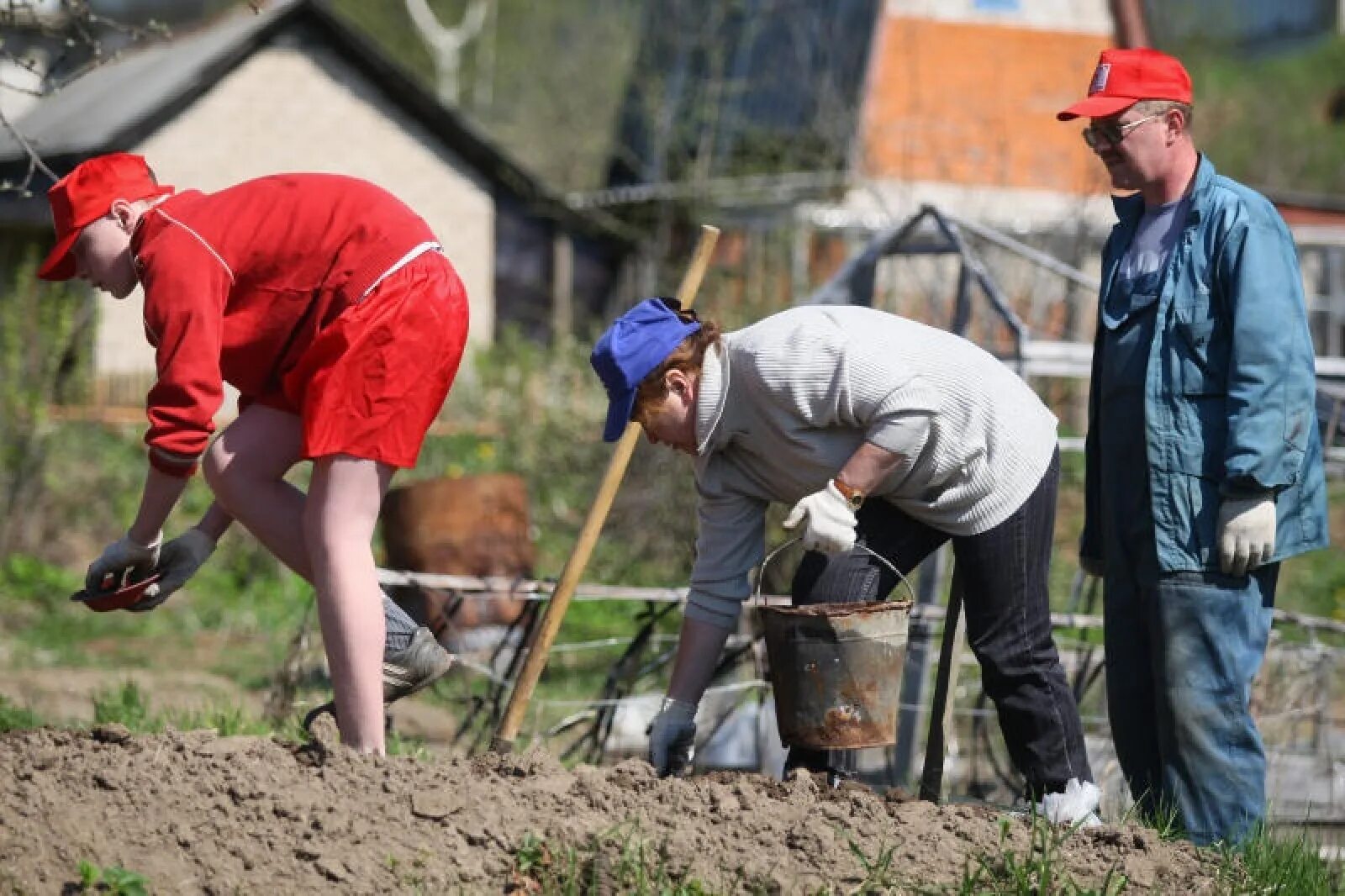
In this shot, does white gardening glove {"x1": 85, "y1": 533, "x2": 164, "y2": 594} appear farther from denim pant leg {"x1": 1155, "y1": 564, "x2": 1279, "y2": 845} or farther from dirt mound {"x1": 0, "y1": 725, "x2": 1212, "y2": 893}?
denim pant leg {"x1": 1155, "y1": 564, "x2": 1279, "y2": 845}

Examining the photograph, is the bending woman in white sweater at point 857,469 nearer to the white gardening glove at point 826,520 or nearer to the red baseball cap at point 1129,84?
the white gardening glove at point 826,520

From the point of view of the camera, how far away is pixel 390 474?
3891 mm

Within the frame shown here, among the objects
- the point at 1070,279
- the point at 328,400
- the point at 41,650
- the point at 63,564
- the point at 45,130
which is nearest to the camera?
the point at 328,400

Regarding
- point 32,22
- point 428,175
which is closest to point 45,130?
point 428,175

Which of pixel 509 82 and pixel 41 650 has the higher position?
pixel 509 82

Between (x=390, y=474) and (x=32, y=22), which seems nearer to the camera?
(x=390, y=474)

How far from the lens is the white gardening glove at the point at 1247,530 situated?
409 cm

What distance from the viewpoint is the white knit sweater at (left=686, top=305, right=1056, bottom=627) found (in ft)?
12.2

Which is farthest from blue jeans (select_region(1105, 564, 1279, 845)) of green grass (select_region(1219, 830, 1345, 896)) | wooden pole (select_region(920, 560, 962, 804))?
wooden pole (select_region(920, 560, 962, 804))

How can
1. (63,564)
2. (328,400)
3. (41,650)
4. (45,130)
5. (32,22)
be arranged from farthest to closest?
1. (45,130)
2. (63,564)
3. (41,650)
4. (32,22)
5. (328,400)

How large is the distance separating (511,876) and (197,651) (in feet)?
18.5

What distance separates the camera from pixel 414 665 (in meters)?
3.99

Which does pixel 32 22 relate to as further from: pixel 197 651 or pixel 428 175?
pixel 428 175

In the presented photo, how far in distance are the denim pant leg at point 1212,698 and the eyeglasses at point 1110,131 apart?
105 centimetres
